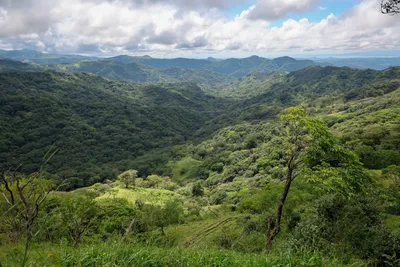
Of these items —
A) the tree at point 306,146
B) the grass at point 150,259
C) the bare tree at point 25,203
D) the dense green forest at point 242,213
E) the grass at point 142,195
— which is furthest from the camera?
the grass at point 142,195

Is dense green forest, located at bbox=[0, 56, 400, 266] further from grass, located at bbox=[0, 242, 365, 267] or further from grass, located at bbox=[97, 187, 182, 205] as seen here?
grass, located at bbox=[97, 187, 182, 205]

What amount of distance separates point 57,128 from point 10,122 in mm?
30721

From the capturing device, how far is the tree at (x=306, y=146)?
11.8m

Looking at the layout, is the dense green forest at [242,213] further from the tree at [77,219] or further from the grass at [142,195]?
the grass at [142,195]

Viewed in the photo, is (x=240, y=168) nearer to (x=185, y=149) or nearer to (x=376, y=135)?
(x=376, y=135)

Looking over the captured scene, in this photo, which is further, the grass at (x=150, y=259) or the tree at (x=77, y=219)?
the tree at (x=77, y=219)

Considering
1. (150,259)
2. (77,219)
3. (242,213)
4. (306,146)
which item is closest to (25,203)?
(150,259)

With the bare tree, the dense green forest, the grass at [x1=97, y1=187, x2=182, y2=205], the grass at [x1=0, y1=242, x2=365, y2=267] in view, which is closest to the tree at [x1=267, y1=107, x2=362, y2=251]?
the dense green forest

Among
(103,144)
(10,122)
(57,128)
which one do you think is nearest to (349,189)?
(103,144)

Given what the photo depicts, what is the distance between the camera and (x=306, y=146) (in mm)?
12469

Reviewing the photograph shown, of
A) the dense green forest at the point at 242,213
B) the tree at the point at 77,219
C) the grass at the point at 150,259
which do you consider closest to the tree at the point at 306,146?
the dense green forest at the point at 242,213

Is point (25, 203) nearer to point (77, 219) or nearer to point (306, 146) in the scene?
point (306, 146)

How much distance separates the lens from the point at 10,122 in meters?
183

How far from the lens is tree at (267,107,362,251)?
38.8 feet
